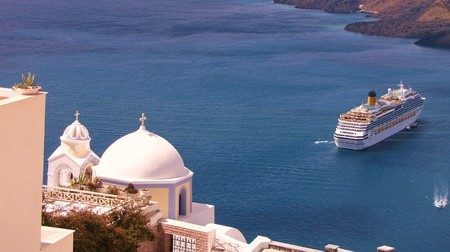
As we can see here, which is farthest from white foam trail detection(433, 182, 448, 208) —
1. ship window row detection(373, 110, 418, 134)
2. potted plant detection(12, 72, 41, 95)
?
potted plant detection(12, 72, 41, 95)

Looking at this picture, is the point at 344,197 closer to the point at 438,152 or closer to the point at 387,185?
the point at 387,185

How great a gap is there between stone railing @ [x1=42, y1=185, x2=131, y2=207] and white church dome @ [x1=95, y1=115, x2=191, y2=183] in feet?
4.87

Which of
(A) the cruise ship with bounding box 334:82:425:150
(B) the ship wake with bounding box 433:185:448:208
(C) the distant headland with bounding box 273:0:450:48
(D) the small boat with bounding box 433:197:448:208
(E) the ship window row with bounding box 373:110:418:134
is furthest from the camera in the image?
(C) the distant headland with bounding box 273:0:450:48

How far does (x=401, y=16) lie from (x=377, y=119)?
45693mm

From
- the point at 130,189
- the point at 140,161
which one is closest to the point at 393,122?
the point at 140,161

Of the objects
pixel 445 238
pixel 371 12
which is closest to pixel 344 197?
pixel 445 238

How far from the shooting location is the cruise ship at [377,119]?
30.3 meters

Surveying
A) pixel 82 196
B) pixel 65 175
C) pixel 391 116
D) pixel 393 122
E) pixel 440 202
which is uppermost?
pixel 82 196

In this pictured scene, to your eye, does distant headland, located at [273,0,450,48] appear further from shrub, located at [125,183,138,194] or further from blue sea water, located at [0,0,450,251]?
shrub, located at [125,183,138,194]

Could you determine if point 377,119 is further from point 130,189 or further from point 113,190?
point 113,190

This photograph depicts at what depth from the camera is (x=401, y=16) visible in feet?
251

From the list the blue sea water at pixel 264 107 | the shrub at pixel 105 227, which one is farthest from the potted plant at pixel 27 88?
the blue sea water at pixel 264 107

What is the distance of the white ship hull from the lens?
30.0 m

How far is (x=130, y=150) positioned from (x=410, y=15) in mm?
67231
